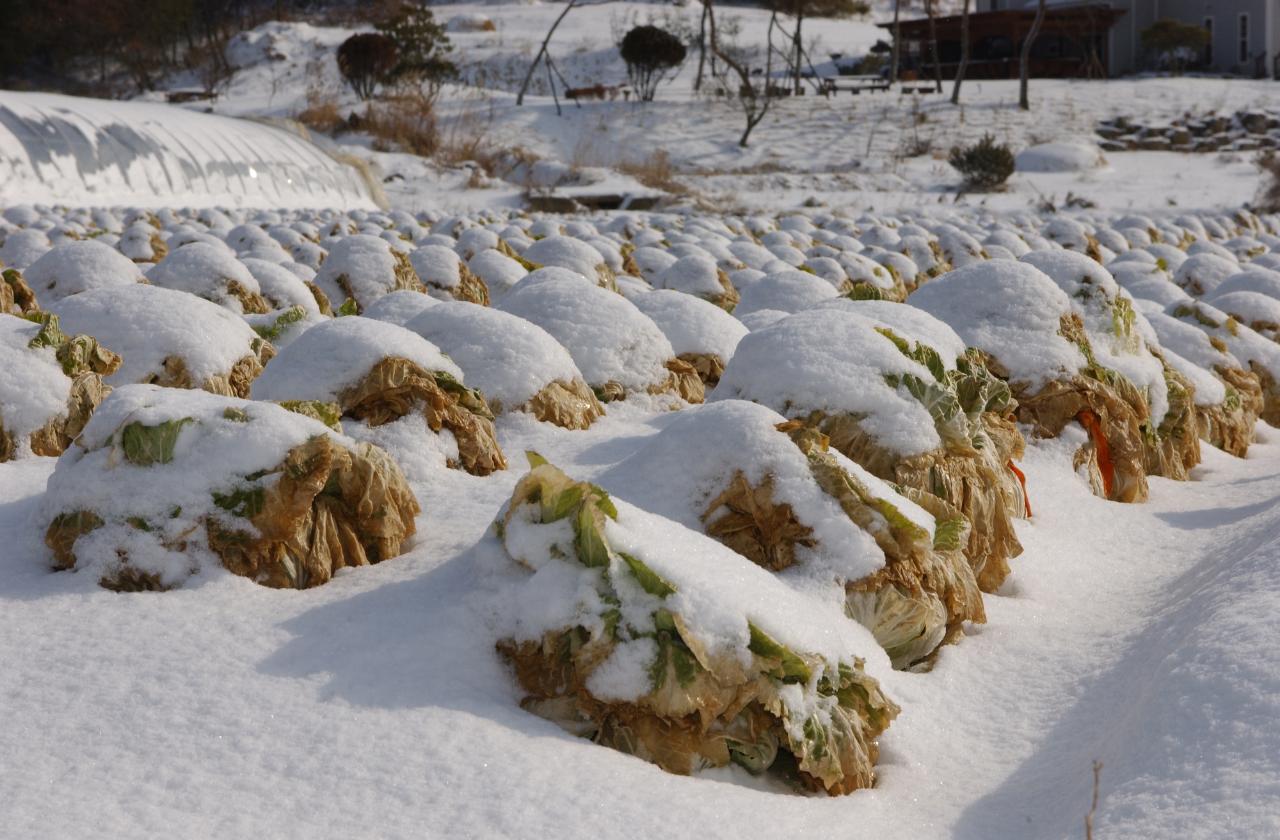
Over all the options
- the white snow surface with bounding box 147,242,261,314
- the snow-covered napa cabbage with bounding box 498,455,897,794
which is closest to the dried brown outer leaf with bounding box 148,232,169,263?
the white snow surface with bounding box 147,242,261,314

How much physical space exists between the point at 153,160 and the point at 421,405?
58.0 ft

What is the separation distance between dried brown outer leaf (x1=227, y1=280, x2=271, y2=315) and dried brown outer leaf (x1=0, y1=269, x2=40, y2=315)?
0.92 meters

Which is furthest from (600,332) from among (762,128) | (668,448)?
(762,128)

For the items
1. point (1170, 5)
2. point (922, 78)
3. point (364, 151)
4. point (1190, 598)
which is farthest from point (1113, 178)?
point (1190, 598)

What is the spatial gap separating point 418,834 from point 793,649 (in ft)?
2.75

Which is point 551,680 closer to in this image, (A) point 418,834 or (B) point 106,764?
(A) point 418,834

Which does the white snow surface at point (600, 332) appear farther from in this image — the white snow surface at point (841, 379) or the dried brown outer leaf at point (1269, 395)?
the dried brown outer leaf at point (1269, 395)

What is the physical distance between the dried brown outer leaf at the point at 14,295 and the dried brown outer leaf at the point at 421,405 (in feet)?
9.69

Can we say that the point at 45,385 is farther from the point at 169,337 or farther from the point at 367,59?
the point at 367,59

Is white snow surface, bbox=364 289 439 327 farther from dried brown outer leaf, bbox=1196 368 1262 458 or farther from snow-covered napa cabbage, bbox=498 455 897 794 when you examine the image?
dried brown outer leaf, bbox=1196 368 1262 458

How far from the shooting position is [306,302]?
277 inches

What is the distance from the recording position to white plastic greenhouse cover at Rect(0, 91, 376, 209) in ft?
58.6

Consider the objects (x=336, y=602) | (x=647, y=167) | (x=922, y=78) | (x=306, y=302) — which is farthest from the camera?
(x=922, y=78)

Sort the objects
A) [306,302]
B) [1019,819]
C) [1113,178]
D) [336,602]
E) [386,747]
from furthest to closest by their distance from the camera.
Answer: [1113,178], [306,302], [336,602], [1019,819], [386,747]
